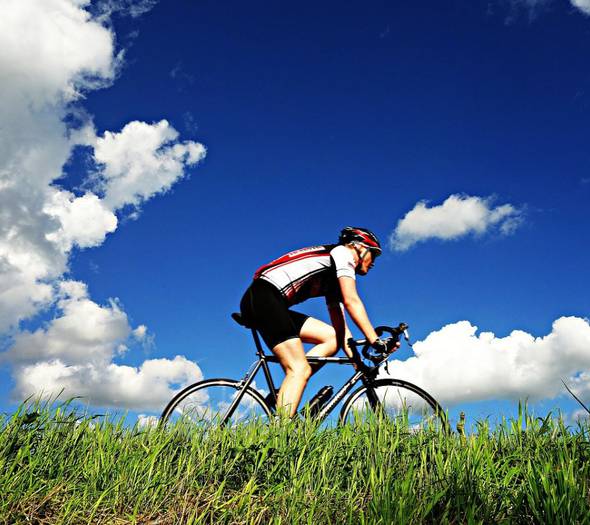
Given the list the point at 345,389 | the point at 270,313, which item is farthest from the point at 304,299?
the point at 345,389

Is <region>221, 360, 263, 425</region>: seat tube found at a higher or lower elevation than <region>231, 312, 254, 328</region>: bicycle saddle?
lower

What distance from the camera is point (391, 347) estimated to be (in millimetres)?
6043

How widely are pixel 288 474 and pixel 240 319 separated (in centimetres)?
243

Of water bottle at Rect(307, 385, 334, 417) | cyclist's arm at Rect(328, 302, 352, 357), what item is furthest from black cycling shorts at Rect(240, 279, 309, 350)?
water bottle at Rect(307, 385, 334, 417)

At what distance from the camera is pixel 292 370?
5797 mm

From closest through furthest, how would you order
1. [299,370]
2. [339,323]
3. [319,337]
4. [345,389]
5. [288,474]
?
[288,474] → [299,370] → [345,389] → [319,337] → [339,323]

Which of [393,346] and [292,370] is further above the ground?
[393,346]

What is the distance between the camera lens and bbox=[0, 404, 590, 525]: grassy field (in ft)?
10.9

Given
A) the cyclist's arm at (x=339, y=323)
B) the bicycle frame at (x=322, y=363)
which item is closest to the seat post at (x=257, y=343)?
the bicycle frame at (x=322, y=363)

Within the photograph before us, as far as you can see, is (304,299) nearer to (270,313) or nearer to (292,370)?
(270,313)

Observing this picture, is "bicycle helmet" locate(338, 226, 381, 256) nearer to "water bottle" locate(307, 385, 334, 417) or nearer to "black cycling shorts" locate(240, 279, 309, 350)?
"black cycling shorts" locate(240, 279, 309, 350)

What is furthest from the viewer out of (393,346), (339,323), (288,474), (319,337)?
(339,323)

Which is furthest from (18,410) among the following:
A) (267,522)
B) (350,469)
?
(350,469)

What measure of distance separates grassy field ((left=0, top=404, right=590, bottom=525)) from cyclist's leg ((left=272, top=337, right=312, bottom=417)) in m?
0.92
